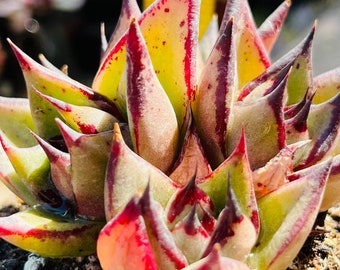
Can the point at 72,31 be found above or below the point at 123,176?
below

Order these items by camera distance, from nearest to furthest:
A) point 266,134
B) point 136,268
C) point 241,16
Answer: point 136,268 < point 266,134 < point 241,16

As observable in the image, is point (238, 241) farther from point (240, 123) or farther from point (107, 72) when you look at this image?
point (107, 72)

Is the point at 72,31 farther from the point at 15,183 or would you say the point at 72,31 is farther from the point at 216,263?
the point at 216,263

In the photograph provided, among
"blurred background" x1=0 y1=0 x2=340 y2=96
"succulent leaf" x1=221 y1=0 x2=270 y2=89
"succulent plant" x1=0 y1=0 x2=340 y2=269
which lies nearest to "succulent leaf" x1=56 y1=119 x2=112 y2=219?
"succulent plant" x1=0 y1=0 x2=340 y2=269

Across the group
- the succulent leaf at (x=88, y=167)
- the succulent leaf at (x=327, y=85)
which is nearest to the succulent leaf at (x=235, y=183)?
the succulent leaf at (x=88, y=167)

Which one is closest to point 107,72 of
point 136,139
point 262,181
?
point 136,139

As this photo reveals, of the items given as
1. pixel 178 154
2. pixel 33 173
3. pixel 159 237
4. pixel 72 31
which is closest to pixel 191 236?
pixel 159 237

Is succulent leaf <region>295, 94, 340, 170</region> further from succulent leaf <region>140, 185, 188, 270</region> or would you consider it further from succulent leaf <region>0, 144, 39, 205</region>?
succulent leaf <region>0, 144, 39, 205</region>
